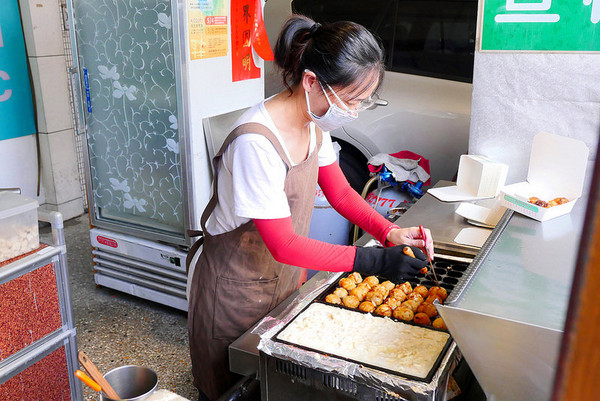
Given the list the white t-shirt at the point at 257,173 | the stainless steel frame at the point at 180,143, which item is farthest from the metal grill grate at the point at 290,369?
the stainless steel frame at the point at 180,143

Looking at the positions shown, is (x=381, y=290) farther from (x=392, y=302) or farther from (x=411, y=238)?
(x=411, y=238)

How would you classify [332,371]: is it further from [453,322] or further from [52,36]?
[52,36]

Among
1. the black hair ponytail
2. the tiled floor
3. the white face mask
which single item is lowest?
the tiled floor

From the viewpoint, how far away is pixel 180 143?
3.33 meters

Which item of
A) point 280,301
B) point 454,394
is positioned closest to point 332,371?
point 454,394

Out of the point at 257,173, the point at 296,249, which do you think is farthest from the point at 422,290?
the point at 257,173

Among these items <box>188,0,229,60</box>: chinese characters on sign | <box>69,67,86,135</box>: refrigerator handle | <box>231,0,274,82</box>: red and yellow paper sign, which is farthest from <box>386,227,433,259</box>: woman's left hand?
<box>69,67,86,135</box>: refrigerator handle

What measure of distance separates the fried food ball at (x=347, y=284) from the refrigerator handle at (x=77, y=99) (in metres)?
2.46

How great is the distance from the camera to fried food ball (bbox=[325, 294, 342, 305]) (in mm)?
1825

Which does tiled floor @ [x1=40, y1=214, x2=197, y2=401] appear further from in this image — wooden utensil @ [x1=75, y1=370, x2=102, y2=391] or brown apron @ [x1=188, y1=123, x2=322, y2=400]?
wooden utensil @ [x1=75, y1=370, x2=102, y2=391]

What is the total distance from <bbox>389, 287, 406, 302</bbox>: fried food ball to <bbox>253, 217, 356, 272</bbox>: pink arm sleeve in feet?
0.77

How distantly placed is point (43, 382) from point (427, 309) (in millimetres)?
1608

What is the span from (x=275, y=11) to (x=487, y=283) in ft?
13.5

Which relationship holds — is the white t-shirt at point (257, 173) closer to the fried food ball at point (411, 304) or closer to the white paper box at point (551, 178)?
the fried food ball at point (411, 304)
